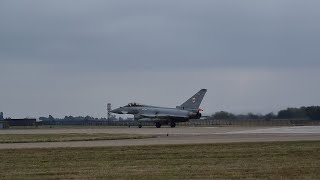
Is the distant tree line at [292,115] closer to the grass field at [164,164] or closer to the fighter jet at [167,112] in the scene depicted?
the fighter jet at [167,112]

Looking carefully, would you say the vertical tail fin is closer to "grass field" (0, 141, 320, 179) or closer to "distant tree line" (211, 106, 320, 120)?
"distant tree line" (211, 106, 320, 120)

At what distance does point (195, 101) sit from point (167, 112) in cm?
466

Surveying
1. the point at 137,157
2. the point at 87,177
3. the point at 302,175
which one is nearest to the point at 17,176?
the point at 87,177

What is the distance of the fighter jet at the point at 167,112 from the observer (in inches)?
3310

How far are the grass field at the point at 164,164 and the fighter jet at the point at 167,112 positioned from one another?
193ft

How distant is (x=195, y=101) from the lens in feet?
283

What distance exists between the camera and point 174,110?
278 ft

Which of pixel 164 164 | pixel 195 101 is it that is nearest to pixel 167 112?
pixel 195 101

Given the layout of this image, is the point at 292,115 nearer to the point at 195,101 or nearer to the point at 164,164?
the point at 195,101

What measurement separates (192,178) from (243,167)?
290cm

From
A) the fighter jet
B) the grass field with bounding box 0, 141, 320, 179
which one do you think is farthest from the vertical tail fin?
the grass field with bounding box 0, 141, 320, 179

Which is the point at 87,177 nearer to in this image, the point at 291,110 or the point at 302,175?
the point at 302,175

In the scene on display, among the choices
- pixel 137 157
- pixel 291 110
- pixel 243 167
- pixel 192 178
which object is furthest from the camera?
pixel 291 110

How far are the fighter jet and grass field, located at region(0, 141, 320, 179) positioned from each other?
2318 inches
